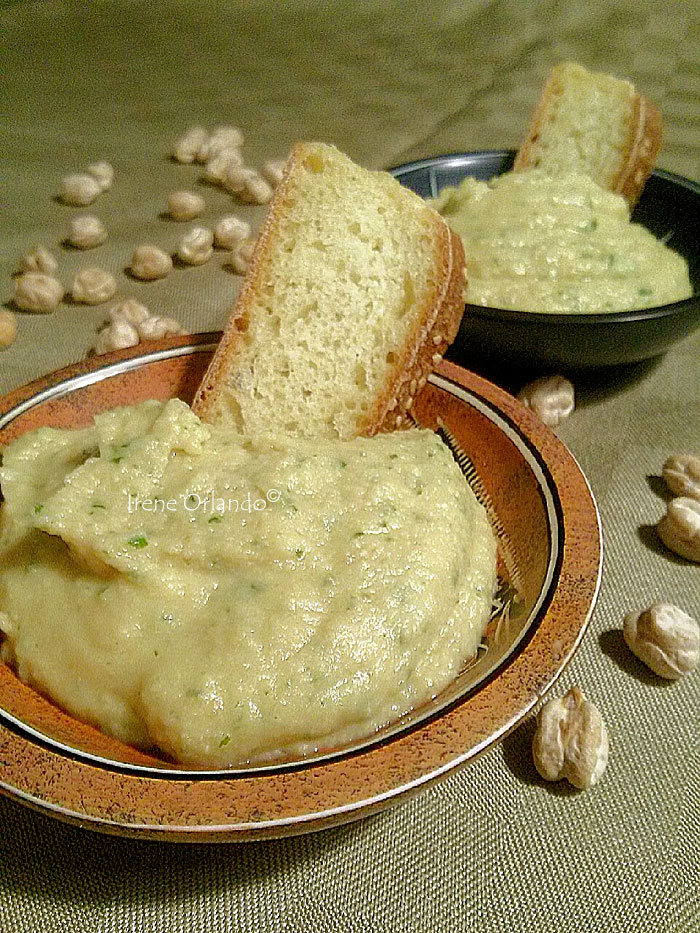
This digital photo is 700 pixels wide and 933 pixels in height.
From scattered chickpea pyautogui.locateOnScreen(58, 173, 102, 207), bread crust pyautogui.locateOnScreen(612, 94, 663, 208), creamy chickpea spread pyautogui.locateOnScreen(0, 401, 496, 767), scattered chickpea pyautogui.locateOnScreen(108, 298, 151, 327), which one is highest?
bread crust pyautogui.locateOnScreen(612, 94, 663, 208)

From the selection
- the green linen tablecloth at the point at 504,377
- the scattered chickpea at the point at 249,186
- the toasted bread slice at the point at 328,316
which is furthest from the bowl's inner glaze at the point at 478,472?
the scattered chickpea at the point at 249,186

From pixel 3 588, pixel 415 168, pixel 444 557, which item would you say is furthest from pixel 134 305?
pixel 444 557

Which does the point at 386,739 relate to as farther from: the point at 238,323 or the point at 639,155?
the point at 639,155

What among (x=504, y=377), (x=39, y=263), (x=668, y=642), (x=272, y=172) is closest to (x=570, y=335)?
(x=504, y=377)

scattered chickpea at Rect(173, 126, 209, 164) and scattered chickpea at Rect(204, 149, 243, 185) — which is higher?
scattered chickpea at Rect(204, 149, 243, 185)

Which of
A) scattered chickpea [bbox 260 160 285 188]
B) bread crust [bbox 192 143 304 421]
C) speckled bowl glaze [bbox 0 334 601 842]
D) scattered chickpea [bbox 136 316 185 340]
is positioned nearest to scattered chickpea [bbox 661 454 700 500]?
speckled bowl glaze [bbox 0 334 601 842]

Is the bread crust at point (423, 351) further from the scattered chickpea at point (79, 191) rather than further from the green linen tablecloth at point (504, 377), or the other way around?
the scattered chickpea at point (79, 191)

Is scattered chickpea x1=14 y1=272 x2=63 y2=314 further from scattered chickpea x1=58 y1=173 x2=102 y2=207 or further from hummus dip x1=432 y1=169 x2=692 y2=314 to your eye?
hummus dip x1=432 y1=169 x2=692 y2=314

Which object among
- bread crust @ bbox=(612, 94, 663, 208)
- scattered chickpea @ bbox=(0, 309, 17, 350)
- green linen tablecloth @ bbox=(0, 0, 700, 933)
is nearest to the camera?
green linen tablecloth @ bbox=(0, 0, 700, 933)
